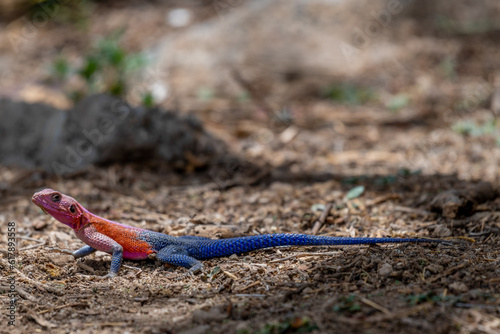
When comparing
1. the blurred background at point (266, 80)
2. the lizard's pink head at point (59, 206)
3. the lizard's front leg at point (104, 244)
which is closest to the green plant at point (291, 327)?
the lizard's front leg at point (104, 244)

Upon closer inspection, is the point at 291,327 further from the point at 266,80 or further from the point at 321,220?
the point at 266,80

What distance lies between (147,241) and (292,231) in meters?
1.35

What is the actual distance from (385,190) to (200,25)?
7.00m

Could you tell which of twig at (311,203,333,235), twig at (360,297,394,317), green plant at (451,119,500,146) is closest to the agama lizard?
twig at (311,203,333,235)

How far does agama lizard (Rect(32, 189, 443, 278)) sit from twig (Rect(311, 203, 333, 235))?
61 centimetres

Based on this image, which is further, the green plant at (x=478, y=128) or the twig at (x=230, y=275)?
the green plant at (x=478, y=128)

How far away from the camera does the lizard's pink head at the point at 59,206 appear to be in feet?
13.8

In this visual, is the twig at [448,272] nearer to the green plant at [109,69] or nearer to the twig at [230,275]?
the twig at [230,275]

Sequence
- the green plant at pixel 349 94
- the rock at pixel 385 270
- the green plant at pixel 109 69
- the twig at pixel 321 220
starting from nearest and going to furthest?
the rock at pixel 385 270
the twig at pixel 321 220
the green plant at pixel 109 69
the green plant at pixel 349 94

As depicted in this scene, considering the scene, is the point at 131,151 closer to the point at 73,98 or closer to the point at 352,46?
the point at 73,98

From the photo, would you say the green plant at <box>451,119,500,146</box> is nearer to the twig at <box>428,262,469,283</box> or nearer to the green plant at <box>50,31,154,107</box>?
the twig at <box>428,262,469,283</box>

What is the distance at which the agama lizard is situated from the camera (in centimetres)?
417

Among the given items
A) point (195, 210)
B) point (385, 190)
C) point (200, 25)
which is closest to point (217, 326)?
point (195, 210)

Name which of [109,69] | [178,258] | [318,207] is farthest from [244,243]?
[109,69]
